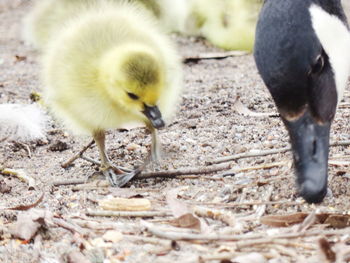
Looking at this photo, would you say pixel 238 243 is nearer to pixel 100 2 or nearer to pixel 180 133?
pixel 180 133

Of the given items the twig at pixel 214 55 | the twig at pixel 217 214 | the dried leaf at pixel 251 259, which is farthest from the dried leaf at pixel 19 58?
the dried leaf at pixel 251 259

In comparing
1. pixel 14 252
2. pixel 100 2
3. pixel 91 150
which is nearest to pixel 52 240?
pixel 14 252

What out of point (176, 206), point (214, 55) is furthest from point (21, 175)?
point (214, 55)

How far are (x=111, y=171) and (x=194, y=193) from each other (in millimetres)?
485

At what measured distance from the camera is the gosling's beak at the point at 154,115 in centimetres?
280

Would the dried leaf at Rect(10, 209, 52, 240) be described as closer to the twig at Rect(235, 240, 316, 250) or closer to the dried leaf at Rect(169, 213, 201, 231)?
the dried leaf at Rect(169, 213, 201, 231)

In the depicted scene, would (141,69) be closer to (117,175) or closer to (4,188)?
(117,175)

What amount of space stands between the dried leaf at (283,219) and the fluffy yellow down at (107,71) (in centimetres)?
78

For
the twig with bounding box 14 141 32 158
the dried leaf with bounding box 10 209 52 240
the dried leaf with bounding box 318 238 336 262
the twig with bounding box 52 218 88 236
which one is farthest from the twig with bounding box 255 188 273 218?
the twig with bounding box 14 141 32 158

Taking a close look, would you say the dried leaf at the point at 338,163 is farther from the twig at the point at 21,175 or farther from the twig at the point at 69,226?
the twig at the point at 21,175

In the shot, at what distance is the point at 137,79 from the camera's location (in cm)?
281

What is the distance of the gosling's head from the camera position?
2801 mm

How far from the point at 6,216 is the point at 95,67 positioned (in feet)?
2.59

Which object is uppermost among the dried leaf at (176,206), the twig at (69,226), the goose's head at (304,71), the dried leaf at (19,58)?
the goose's head at (304,71)
